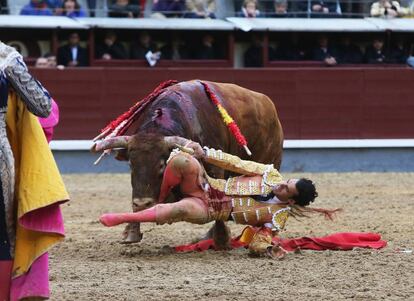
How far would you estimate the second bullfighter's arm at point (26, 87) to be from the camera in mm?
3834

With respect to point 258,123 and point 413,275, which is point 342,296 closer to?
point 413,275

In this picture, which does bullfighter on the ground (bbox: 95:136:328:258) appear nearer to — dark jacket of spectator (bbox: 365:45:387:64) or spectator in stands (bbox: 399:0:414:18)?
dark jacket of spectator (bbox: 365:45:387:64)

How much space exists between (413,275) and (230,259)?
3.77 feet

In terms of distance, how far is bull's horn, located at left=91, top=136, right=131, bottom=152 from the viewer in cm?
673

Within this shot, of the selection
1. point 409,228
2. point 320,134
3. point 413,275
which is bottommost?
point 320,134

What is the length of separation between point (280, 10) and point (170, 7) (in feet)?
4.78

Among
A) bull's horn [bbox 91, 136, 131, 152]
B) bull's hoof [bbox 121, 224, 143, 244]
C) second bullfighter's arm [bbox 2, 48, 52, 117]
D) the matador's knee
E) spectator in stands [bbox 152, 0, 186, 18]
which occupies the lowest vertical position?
bull's hoof [bbox 121, 224, 143, 244]

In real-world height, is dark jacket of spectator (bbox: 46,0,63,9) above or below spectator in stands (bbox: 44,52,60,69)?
above

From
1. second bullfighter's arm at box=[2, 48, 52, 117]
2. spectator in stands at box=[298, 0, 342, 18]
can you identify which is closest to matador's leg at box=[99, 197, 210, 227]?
second bullfighter's arm at box=[2, 48, 52, 117]

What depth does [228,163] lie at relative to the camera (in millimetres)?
6398

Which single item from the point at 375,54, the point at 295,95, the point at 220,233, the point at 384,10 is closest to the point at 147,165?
the point at 220,233

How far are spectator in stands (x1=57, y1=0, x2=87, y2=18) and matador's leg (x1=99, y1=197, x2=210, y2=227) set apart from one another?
7738 millimetres

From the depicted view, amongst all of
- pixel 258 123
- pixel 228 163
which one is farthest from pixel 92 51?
pixel 228 163

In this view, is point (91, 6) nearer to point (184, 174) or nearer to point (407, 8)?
point (407, 8)
